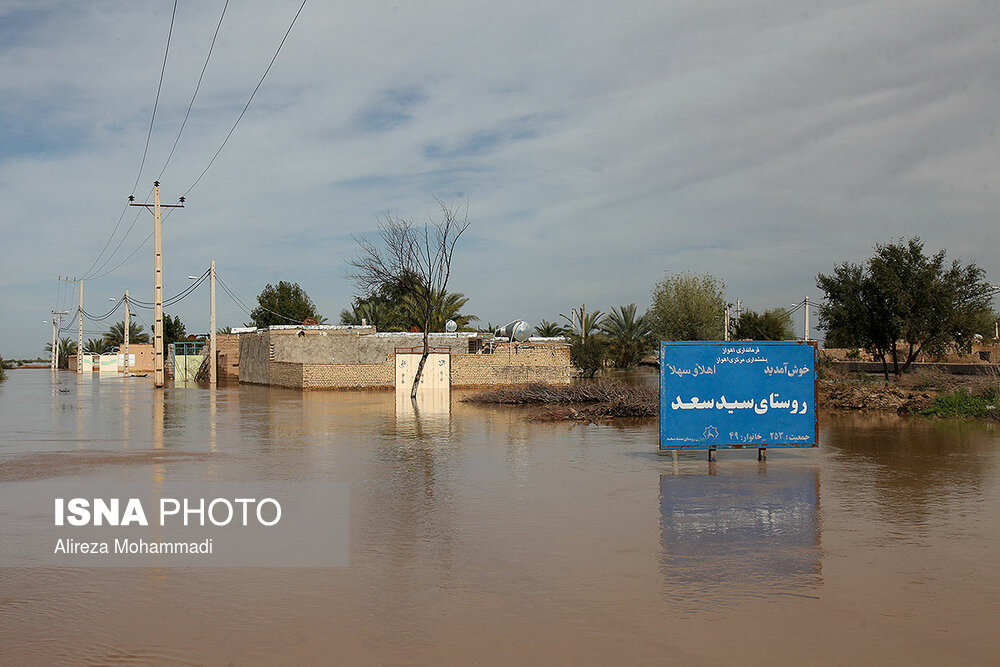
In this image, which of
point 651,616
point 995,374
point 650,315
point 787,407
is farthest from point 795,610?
point 650,315

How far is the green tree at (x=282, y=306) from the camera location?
77812 millimetres

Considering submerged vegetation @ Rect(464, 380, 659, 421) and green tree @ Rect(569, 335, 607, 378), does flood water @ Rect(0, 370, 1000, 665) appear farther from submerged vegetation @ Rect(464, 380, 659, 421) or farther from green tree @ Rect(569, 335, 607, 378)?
green tree @ Rect(569, 335, 607, 378)

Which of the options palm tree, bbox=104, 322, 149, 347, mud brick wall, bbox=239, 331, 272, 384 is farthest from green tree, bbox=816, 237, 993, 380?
palm tree, bbox=104, 322, 149, 347

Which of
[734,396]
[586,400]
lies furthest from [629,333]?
[734,396]

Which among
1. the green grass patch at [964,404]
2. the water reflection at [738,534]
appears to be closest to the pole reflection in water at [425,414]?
the water reflection at [738,534]

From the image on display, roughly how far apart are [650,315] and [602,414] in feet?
140

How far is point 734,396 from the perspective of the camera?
1278 cm

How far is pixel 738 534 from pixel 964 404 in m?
15.1

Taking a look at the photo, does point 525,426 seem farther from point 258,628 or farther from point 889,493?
point 258,628

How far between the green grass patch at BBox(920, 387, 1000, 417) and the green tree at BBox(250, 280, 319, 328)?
62552mm

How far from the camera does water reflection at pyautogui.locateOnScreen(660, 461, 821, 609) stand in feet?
20.4

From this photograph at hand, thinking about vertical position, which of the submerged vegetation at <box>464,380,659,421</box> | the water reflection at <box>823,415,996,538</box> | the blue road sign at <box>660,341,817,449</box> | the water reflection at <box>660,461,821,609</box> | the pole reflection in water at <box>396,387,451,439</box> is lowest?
the water reflection at <box>660,461,821,609</box>

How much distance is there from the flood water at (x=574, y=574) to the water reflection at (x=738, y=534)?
4 centimetres

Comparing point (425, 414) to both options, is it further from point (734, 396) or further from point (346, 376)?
point (346, 376)
